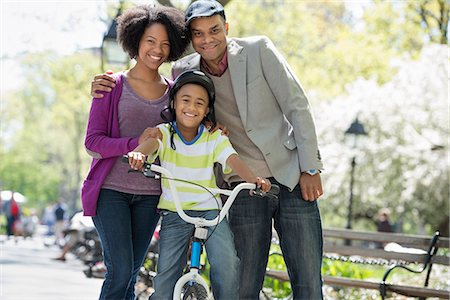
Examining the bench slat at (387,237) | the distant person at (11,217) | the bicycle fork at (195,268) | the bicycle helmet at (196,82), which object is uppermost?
the bicycle helmet at (196,82)

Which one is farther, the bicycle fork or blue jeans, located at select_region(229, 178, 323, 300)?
blue jeans, located at select_region(229, 178, 323, 300)

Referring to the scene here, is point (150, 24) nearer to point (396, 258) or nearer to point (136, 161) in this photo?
point (136, 161)

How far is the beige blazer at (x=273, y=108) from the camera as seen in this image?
5.71 meters

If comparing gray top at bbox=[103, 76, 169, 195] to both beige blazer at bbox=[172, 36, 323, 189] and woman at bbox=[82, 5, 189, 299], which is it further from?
beige blazer at bbox=[172, 36, 323, 189]

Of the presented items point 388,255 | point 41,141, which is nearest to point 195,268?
point 388,255

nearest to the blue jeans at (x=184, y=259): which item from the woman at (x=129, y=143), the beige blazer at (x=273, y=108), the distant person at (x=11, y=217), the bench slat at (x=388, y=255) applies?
the woman at (x=129, y=143)

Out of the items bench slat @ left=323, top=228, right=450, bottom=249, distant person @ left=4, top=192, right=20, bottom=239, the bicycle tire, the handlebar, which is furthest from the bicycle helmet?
distant person @ left=4, top=192, right=20, bottom=239

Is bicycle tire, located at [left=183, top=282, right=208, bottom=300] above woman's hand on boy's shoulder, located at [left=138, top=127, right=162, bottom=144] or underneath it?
underneath

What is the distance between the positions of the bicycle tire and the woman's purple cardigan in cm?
91

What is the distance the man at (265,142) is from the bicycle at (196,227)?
442 millimetres

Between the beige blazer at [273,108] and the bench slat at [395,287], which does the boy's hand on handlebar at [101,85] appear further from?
the bench slat at [395,287]

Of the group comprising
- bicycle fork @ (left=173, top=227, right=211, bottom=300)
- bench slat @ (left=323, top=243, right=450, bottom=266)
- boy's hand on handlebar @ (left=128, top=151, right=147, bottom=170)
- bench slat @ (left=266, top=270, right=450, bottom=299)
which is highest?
boy's hand on handlebar @ (left=128, top=151, right=147, bottom=170)

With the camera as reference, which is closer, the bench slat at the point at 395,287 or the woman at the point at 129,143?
the woman at the point at 129,143

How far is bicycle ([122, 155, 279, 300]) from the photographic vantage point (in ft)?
16.5
